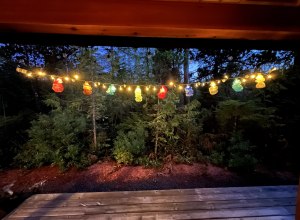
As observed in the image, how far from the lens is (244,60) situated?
313 inches

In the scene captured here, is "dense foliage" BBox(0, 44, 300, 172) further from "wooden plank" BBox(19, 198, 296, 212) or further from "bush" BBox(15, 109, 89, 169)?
"wooden plank" BBox(19, 198, 296, 212)

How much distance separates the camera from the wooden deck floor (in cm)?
291

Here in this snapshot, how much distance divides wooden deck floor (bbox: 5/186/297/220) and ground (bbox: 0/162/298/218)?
5.53 feet

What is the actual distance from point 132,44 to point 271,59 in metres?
6.75

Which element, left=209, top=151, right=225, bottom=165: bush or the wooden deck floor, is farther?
left=209, top=151, right=225, bottom=165: bush

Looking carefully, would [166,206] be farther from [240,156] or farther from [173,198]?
[240,156]

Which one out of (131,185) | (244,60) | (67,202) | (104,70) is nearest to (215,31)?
(67,202)

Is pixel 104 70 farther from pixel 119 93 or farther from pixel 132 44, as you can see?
pixel 132 44

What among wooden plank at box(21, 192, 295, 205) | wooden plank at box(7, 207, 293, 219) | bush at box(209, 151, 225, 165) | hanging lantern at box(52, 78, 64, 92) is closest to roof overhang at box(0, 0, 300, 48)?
hanging lantern at box(52, 78, 64, 92)

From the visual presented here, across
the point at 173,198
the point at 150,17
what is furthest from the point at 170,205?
the point at 150,17

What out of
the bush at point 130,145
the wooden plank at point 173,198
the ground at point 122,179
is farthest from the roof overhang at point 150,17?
the bush at point 130,145

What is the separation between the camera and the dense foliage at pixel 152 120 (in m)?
6.21

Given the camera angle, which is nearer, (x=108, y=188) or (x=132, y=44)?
(x=132, y=44)

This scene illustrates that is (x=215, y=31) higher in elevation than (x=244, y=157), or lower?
higher
